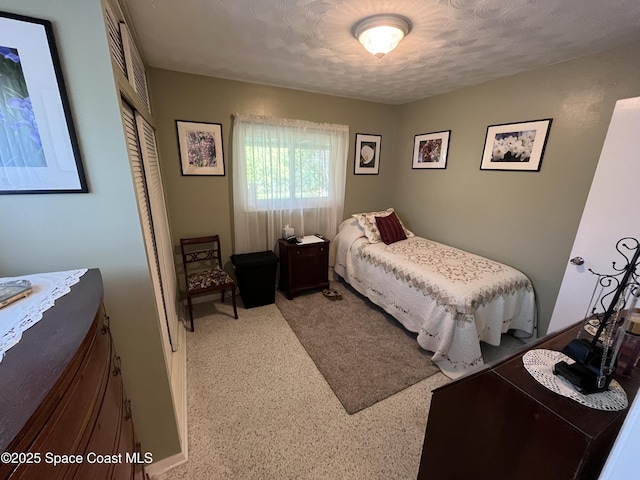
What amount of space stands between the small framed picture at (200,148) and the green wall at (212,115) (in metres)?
0.05

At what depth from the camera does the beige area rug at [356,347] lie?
1872 mm

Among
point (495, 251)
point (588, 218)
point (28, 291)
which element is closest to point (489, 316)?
point (495, 251)

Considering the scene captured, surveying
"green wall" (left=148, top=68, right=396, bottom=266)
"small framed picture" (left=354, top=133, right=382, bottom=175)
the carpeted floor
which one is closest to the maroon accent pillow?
"small framed picture" (left=354, top=133, right=382, bottom=175)

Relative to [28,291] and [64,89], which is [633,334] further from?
[64,89]

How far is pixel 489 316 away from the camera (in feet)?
6.82

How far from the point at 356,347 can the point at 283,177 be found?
1998mm

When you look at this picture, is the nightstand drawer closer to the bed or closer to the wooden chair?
the bed

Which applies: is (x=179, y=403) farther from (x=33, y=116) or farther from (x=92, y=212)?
(x=33, y=116)

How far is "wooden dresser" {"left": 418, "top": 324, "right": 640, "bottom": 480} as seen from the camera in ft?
2.15

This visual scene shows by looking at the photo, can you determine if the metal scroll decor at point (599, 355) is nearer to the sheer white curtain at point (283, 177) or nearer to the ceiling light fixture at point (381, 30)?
the ceiling light fixture at point (381, 30)

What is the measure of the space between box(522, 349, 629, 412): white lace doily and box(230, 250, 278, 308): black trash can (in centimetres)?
232

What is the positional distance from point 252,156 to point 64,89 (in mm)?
1949

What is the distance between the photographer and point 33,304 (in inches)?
29.8

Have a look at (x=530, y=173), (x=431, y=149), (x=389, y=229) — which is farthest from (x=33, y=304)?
(x=431, y=149)
